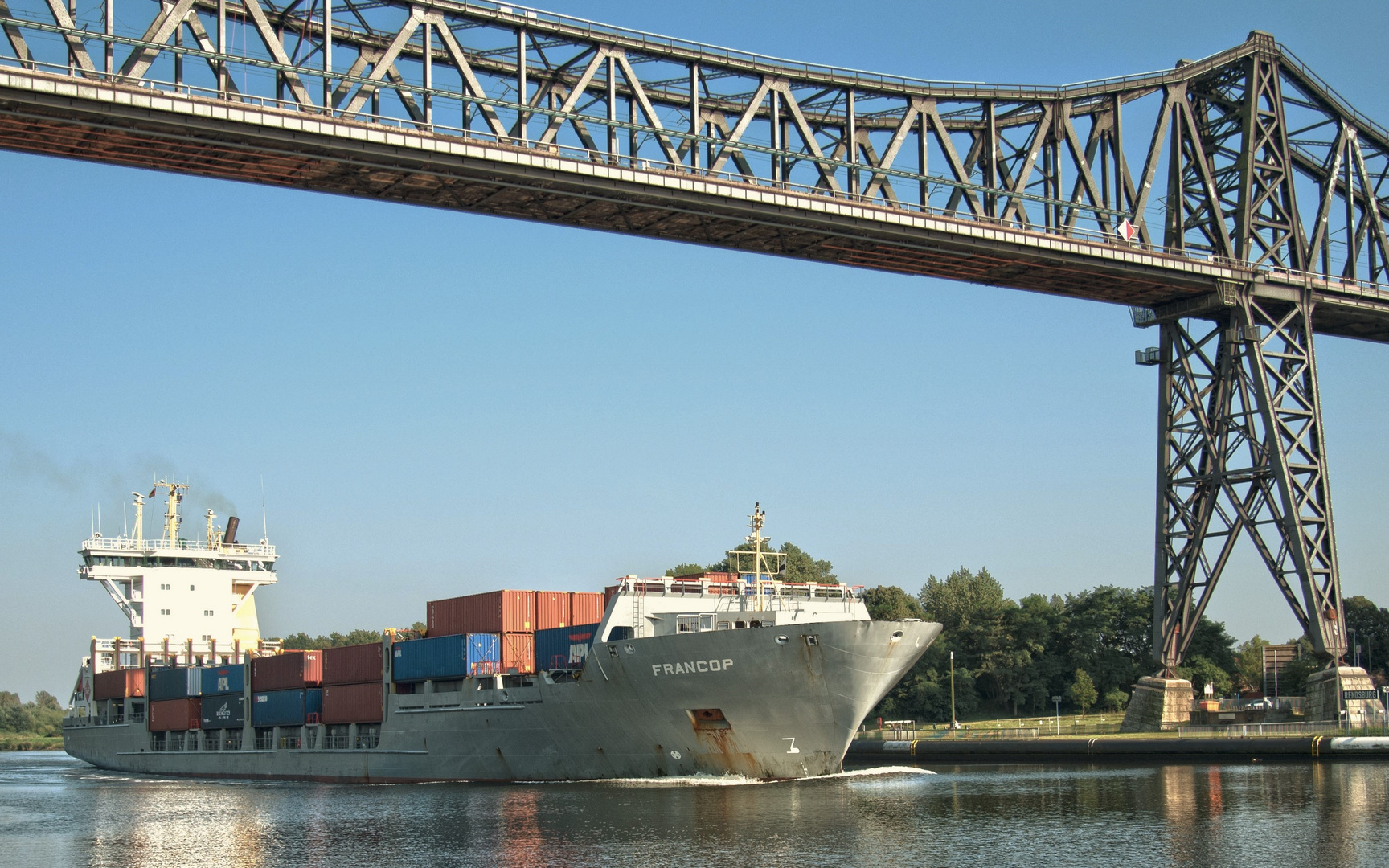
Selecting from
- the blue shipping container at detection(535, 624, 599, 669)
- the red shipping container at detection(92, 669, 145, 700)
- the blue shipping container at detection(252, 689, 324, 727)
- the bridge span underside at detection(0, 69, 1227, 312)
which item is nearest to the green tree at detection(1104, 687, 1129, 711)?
the bridge span underside at detection(0, 69, 1227, 312)

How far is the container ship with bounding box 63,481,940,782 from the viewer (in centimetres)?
3628

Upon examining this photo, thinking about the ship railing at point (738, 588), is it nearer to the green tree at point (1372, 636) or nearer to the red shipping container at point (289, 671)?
the red shipping container at point (289, 671)

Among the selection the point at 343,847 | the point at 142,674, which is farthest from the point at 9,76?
the point at 142,674

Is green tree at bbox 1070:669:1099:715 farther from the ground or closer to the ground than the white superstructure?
closer to the ground

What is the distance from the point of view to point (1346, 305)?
4775 centimetres

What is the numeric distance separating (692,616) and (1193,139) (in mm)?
25074

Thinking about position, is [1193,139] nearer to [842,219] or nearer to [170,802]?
[842,219]

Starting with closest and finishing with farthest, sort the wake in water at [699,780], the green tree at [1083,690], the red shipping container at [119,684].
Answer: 1. the wake in water at [699,780]
2. the red shipping container at [119,684]
3. the green tree at [1083,690]

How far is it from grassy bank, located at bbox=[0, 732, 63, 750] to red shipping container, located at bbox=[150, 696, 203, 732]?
11197 cm

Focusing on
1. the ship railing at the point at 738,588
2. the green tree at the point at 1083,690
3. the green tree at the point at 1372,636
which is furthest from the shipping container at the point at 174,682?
the green tree at the point at 1372,636

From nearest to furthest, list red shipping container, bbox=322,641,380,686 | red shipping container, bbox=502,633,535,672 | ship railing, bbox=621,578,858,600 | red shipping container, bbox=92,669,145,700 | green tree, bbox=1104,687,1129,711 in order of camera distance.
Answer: ship railing, bbox=621,578,858,600 < red shipping container, bbox=502,633,535,672 < red shipping container, bbox=322,641,380,686 < red shipping container, bbox=92,669,145,700 < green tree, bbox=1104,687,1129,711

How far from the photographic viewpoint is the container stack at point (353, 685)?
1916 inches

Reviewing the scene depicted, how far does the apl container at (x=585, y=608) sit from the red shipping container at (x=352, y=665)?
846cm

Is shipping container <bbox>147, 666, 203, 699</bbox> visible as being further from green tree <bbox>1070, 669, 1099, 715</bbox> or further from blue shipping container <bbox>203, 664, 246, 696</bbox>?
green tree <bbox>1070, 669, 1099, 715</bbox>
